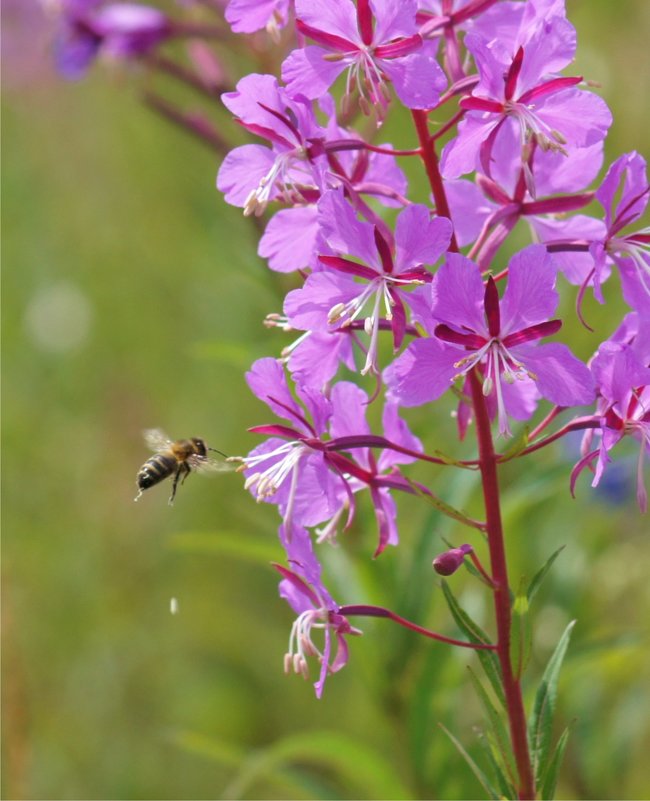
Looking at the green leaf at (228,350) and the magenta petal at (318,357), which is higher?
the magenta petal at (318,357)

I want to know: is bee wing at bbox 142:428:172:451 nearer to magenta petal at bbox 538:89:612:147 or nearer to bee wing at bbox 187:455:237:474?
bee wing at bbox 187:455:237:474

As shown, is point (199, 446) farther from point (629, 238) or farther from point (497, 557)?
point (629, 238)

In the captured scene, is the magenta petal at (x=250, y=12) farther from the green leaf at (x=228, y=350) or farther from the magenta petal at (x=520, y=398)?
the green leaf at (x=228, y=350)

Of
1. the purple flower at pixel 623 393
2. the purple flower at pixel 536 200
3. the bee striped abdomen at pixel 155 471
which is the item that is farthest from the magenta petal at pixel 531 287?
the bee striped abdomen at pixel 155 471

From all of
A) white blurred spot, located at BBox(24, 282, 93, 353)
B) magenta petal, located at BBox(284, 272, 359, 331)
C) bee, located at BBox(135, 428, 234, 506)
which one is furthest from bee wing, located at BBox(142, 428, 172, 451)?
white blurred spot, located at BBox(24, 282, 93, 353)

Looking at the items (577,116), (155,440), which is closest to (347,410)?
(577,116)

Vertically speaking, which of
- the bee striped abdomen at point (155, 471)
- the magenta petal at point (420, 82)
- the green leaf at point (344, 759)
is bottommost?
the green leaf at point (344, 759)
